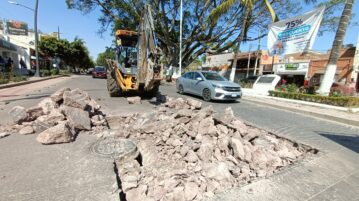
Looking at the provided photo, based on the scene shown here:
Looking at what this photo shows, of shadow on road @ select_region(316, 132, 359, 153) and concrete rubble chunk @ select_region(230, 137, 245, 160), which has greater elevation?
concrete rubble chunk @ select_region(230, 137, 245, 160)

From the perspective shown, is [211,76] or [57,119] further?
[211,76]

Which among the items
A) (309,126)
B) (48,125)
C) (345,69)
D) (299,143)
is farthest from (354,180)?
(345,69)

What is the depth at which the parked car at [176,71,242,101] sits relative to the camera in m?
9.75

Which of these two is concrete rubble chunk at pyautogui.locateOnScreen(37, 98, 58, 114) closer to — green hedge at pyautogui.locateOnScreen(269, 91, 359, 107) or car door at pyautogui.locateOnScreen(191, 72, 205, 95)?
car door at pyautogui.locateOnScreen(191, 72, 205, 95)

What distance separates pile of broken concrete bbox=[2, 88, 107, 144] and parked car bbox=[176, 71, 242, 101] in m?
6.00

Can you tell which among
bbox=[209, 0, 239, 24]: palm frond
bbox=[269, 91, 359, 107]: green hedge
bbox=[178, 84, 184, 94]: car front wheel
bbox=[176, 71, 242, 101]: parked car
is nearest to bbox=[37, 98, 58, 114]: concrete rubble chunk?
bbox=[176, 71, 242, 101]: parked car

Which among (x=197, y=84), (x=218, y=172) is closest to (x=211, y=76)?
(x=197, y=84)

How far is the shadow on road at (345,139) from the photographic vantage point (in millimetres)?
4730

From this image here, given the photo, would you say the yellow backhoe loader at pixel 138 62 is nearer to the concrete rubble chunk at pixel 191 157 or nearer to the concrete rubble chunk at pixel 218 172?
the concrete rubble chunk at pixel 191 157

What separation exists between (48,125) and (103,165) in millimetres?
2241

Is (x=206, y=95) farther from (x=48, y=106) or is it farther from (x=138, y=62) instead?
(x=48, y=106)

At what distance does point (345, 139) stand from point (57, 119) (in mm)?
7276

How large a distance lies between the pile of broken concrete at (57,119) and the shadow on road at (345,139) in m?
5.92

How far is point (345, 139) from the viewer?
209 inches
